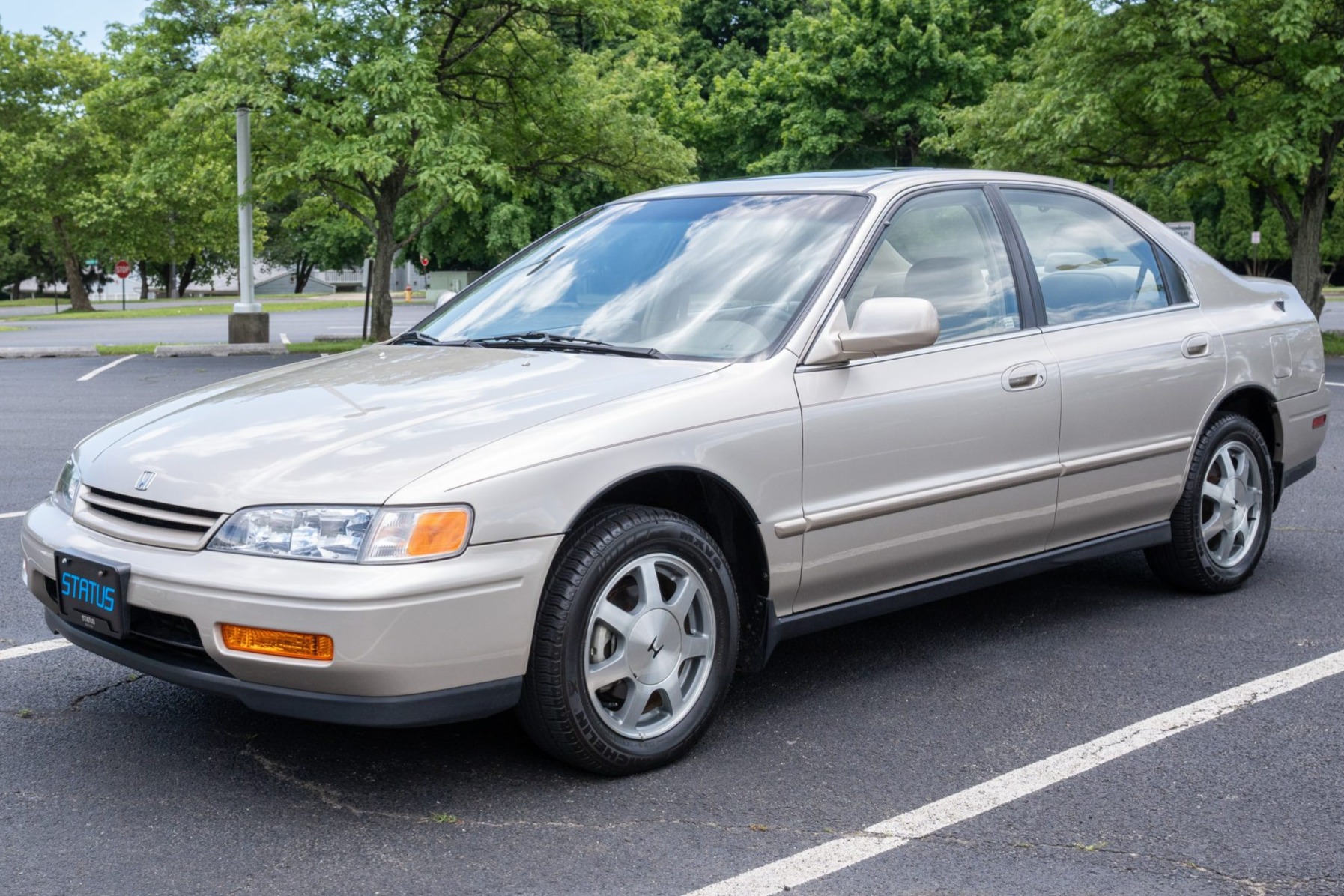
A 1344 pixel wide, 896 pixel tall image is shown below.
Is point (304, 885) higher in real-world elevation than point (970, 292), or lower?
lower

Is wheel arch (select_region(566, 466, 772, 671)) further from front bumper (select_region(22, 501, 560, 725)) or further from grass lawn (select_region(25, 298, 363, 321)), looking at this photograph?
grass lawn (select_region(25, 298, 363, 321))

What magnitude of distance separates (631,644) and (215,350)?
63.6ft

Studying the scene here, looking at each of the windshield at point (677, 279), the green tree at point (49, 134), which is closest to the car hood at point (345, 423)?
the windshield at point (677, 279)

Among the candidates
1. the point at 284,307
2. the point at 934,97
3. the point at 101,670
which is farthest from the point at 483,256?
the point at 101,670

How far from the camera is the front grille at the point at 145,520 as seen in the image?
3.41m

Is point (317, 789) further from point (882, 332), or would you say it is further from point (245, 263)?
point (245, 263)

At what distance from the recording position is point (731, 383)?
392cm

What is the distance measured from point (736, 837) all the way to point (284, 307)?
157ft

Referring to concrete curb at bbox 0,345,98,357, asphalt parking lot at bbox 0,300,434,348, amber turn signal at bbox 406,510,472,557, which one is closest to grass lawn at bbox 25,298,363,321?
Answer: asphalt parking lot at bbox 0,300,434,348

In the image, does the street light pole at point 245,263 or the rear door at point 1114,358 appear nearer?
the rear door at point 1114,358

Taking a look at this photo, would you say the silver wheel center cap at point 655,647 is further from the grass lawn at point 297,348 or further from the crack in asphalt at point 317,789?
the grass lawn at point 297,348

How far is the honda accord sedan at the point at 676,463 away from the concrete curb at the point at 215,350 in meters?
17.6

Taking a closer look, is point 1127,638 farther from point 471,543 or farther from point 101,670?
point 101,670

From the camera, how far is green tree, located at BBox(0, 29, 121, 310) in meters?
44.4
